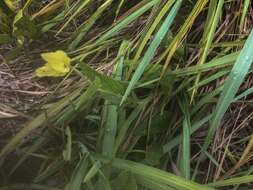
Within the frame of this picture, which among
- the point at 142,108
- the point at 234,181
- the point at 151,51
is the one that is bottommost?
the point at 234,181

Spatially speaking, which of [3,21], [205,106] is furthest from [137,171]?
[3,21]

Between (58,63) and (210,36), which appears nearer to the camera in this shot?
(58,63)


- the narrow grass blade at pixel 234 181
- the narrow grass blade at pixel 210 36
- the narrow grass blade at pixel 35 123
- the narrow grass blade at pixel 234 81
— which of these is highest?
the narrow grass blade at pixel 210 36

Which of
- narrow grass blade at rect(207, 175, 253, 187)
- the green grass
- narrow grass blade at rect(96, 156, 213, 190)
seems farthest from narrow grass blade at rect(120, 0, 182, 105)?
narrow grass blade at rect(207, 175, 253, 187)

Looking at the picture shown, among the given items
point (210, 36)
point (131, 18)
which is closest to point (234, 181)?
point (210, 36)

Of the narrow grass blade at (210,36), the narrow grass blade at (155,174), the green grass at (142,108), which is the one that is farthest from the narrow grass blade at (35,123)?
the narrow grass blade at (210,36)

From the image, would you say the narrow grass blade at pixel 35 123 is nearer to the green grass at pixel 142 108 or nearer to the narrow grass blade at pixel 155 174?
the green grass at pixel 142 108

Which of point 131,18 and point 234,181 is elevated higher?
point 131,18

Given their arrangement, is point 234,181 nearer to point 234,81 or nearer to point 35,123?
point 234,81

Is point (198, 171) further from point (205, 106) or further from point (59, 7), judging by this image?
point (59, 7)
